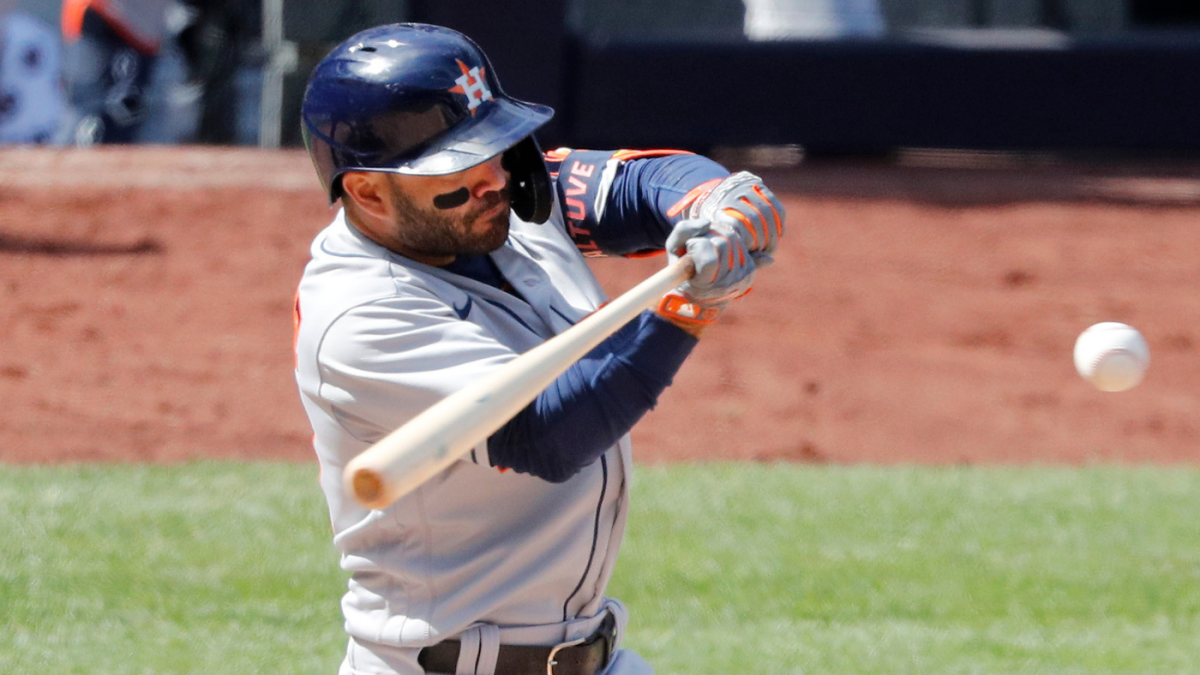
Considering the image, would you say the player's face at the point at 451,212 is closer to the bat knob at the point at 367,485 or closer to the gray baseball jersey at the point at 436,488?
the gray baseball jersey at the point at 436,488

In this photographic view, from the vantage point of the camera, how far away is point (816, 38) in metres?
11.9

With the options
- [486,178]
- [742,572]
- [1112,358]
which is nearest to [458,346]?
[486,178]

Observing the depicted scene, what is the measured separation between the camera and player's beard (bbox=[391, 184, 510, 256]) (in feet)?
6.89

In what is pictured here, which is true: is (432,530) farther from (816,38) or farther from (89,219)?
(816,38)

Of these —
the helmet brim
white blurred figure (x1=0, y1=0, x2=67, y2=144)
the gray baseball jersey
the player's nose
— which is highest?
the helmet brim

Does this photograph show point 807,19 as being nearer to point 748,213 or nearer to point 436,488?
point 748,213

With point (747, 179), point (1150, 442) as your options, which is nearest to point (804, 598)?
point (747, 179)

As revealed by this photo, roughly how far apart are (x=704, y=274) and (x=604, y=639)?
0.65 m

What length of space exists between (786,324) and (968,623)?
15.3 feet

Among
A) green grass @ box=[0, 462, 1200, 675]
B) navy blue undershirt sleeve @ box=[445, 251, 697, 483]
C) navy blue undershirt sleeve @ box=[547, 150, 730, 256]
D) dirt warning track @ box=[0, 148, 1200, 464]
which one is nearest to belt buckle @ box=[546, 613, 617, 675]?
navy blue undershirt sleeve @ box=[445, 251, 697, 483]

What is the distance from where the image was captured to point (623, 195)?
2400 millimetres

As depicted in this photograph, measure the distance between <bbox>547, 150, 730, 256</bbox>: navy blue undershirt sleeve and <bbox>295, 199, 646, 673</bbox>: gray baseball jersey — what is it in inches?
7.5

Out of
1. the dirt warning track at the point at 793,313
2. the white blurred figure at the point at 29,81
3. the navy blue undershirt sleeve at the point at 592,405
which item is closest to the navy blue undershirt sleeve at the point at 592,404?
the navy blue undershirt sleeve at the point at 592,405

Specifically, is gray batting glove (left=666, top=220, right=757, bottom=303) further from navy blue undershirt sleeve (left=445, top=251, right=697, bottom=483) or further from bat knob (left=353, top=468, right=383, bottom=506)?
bat knob (left=353, top=468, right=383, bottom=506)
